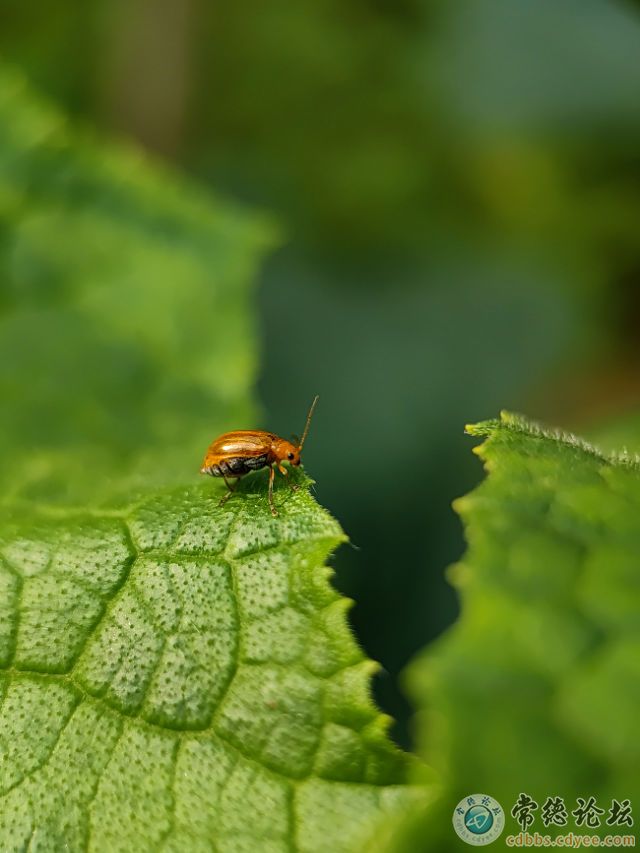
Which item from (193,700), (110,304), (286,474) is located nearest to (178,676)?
(193,700)

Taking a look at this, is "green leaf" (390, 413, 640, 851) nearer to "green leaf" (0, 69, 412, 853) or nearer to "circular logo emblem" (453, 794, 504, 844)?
"circular logo emblem" (453, 794, 504, 844)

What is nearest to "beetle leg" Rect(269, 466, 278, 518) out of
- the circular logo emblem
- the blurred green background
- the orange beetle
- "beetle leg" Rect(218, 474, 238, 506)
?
the orange beetle

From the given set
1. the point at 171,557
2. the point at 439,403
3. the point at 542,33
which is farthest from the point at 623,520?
the point at 542,33

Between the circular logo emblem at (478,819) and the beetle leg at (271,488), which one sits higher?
the beetle leg at (271,488)

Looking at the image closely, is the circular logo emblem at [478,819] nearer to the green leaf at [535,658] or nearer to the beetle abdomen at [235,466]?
the green leaf at [535,658]

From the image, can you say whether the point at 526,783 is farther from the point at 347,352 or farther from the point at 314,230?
the point at 314,230

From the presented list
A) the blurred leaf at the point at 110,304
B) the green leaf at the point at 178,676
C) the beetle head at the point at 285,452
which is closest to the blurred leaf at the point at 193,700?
the green leaf at the point at 178,676

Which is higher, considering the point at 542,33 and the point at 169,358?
the point at 542,33

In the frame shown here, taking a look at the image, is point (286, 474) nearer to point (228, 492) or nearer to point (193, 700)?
point (228, 492)
